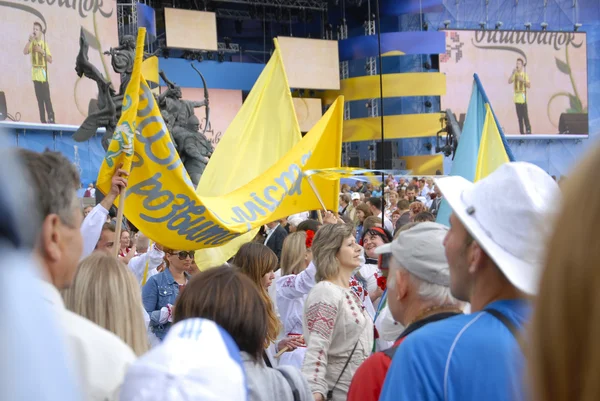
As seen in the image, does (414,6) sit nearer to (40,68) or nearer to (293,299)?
(40,68)

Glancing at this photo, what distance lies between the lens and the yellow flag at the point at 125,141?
4500 millimetres

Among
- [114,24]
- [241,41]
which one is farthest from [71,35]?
[241,41]

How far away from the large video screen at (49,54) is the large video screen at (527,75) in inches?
573

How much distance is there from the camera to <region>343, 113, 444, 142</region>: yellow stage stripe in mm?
31844

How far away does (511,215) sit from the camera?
1664 millimetres

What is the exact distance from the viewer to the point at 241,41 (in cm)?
3691

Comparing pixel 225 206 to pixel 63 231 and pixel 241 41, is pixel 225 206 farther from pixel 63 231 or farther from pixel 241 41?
pixel 241 41

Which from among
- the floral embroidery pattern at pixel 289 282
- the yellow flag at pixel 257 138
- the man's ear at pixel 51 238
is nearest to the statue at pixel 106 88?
the yellow flag at pixel 257 138

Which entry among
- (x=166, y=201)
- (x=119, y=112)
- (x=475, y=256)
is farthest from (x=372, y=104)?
(x=475, y=256)

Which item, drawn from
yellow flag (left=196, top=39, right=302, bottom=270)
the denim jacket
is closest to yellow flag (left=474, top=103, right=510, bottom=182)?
the denim jacket

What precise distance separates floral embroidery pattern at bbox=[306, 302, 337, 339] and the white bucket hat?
169 centimetres

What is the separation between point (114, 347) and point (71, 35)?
74.5 feet

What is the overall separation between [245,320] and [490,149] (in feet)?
13.9

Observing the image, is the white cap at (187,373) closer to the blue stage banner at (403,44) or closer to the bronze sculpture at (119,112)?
the bronze sculpture at (119,112)
